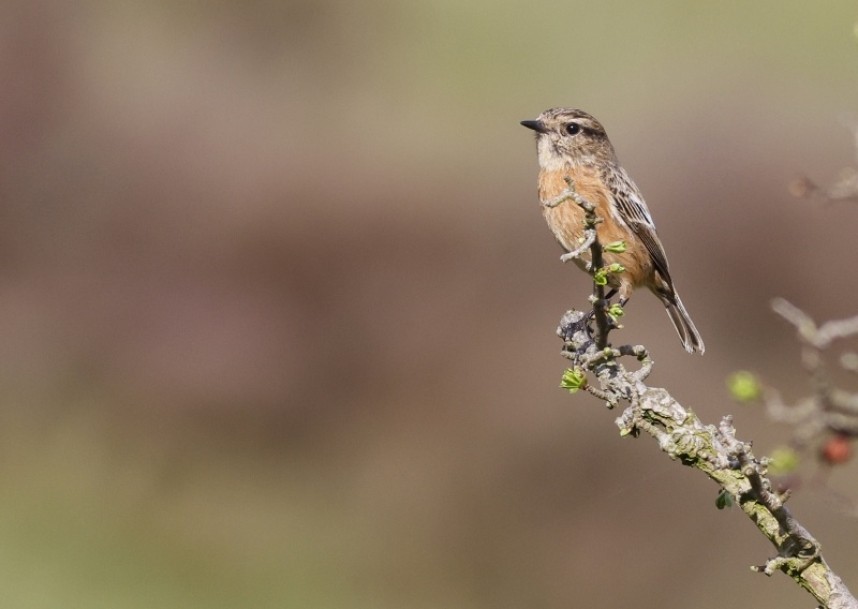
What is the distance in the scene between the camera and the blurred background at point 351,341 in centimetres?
1250

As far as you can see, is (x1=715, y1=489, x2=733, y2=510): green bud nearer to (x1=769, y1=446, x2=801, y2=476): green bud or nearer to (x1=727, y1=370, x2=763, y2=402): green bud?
(x1=727, y1=370, x2=763, y2=402): green bud

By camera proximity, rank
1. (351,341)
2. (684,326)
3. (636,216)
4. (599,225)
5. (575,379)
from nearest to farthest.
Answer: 1. (575,379)
2. (599,225)
3. (636,216)
4. (684,326)
5. (351,341)

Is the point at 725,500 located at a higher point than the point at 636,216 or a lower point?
lower

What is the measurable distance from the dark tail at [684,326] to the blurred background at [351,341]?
163 inches

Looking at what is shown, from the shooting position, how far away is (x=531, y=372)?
13.9m

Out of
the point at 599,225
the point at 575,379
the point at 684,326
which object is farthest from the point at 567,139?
the point at 575,379

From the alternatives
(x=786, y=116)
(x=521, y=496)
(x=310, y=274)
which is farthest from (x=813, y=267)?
(x=310, y=274)

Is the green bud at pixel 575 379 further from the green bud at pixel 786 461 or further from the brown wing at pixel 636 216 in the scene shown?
the brown wing at pixel 636 216

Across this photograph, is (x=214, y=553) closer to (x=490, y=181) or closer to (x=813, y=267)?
(x=490, y=181)

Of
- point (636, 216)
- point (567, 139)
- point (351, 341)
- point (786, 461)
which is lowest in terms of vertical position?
point (786, 461)

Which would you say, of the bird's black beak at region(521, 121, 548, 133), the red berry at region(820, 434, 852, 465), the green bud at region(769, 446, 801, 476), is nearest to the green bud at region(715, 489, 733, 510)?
the red berry at region(820, 434, 852, 465)

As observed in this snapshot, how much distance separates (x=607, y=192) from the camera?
7.57 meters

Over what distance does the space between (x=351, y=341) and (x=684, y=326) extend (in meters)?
7.09

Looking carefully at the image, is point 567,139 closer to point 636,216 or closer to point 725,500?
point 636,216
